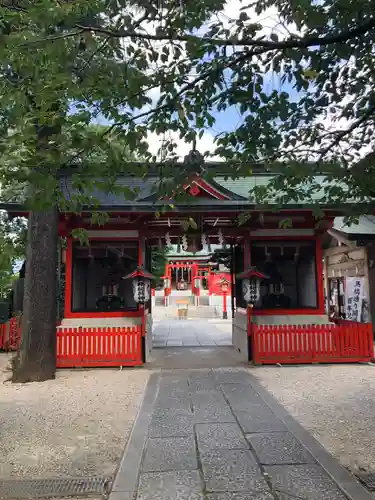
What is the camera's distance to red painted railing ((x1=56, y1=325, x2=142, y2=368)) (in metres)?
9.72

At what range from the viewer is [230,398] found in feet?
22.4

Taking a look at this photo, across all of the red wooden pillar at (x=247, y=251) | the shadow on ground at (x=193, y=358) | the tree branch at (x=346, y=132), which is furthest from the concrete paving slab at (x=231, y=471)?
the red wooden pillar at (x=247, y=251)

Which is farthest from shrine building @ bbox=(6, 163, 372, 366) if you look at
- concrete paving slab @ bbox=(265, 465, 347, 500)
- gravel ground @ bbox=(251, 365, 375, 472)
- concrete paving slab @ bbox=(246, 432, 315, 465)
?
concrete paving slab @ bbox=(265, 465, 347, 500)

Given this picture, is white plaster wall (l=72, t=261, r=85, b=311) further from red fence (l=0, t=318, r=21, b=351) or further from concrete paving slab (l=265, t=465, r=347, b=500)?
concrete paving slab (l=265, t=465, r=347, b=500)

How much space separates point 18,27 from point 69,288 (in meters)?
7.40

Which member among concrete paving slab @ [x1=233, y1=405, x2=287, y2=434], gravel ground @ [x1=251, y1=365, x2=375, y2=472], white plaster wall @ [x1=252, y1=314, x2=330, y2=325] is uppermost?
white plaster wall @ [x1=252, y1=314, x2=330, y2=325]

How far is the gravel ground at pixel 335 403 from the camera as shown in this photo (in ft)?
15.3

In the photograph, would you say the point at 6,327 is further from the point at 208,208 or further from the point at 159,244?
the point at 208,208

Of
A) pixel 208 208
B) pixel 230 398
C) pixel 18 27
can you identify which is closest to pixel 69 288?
pixel 208 208

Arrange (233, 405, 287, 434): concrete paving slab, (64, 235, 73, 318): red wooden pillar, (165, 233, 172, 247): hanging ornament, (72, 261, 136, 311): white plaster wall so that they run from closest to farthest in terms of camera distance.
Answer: (233, 405, 287, 434): concrete paving slab → (64, 235, 73, 318): red wooden pillar → (165, 233, 172, 247): hanging ornament → (72, 261, 136, 311): white plaster wall

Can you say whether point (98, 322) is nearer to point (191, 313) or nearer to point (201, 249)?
point (201, 249)

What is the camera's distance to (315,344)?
9.97 meters

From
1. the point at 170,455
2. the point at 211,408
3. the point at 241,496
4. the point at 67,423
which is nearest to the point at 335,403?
the point at 211,408

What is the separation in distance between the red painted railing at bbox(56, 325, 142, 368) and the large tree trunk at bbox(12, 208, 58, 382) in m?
1.12
